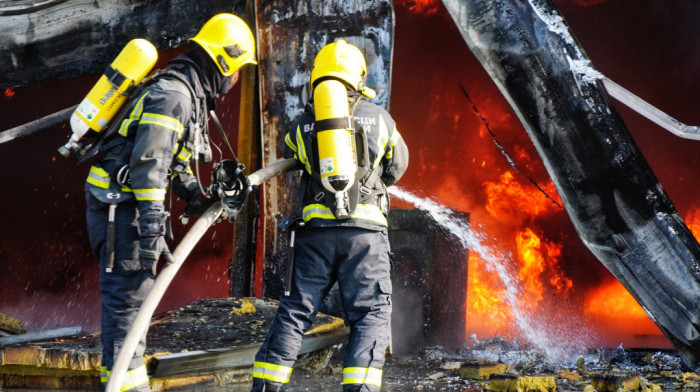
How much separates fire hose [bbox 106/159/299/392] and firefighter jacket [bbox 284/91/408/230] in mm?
294

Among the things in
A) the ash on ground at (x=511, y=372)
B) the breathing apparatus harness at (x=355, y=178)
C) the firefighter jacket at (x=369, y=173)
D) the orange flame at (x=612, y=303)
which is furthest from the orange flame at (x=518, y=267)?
the breathing apparatus harness at (x=355, y=178)

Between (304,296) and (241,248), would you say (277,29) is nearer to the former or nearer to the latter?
(241,248)

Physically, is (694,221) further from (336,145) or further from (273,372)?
(273,372)

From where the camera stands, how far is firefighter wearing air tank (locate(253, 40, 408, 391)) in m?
3.69

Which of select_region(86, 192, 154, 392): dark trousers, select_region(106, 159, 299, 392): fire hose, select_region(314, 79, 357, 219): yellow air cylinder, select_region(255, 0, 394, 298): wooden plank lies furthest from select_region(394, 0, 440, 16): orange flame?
select_region(86, 192, 154, 392): dark trousers

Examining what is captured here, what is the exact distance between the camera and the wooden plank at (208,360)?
4072mm

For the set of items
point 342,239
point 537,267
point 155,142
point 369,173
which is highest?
point 537,267

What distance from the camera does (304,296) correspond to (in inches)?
150

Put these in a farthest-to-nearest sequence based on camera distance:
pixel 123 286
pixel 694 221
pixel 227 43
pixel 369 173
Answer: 1. pixel 694 221
2. pixel 227 43
3. pixel 369 173
4. pixel 123 286

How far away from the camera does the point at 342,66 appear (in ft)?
13.2

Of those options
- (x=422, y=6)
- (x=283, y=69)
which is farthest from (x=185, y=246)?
(x=422, y=6)

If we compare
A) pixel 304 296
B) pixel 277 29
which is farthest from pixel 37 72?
pixel 304 296

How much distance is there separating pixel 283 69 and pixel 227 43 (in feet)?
5.83

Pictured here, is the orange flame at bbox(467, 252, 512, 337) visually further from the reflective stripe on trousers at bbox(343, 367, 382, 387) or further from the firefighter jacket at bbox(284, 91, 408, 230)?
the reflective stripe on trousers at bbox(343, 367, 382, 387)
